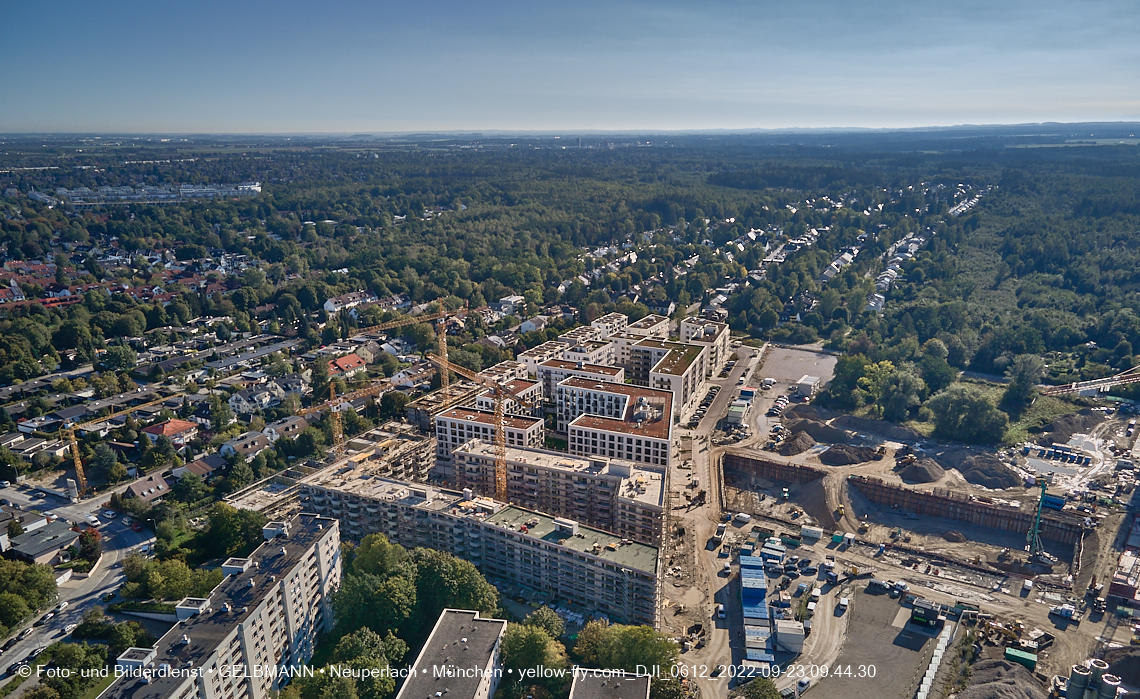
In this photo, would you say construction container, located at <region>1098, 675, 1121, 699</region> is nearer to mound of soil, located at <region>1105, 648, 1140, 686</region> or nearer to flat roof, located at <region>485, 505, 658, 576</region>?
mound of soil, located at <region>1105, 648, 1140, 686</region>

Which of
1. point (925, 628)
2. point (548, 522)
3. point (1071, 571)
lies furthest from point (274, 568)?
point (1071, 571)

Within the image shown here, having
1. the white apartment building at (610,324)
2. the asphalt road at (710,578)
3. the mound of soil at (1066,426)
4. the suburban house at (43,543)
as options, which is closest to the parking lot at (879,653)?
the asphalt road at (710,578)

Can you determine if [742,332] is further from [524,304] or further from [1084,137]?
[1084,137]

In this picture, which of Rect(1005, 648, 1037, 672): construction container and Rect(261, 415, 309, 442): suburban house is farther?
Rect(261, 415, 309, 442): suburban house

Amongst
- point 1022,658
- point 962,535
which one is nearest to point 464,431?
point 962,535

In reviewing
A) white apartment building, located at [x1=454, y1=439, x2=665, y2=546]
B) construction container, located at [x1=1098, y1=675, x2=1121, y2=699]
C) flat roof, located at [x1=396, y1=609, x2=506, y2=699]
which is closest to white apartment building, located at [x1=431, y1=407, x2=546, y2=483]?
white apartment building, located at [x1=454, y1=439, x2=665, y2=546]
